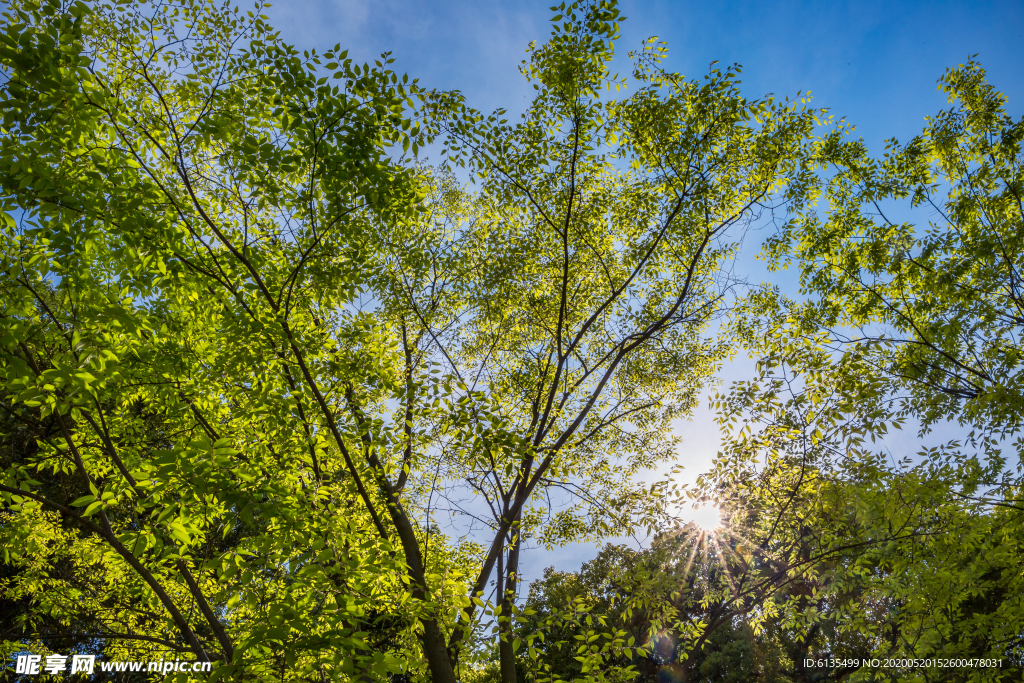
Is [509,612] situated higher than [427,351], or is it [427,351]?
[427,351]

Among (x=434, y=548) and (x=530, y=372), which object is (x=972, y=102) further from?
(x=434, y=548)

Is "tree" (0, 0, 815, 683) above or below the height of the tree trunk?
above

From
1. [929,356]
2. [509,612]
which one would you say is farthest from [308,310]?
[929,356]

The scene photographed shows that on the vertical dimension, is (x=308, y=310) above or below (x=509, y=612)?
above

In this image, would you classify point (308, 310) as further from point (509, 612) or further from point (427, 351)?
point (509, 612)

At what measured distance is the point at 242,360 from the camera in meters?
4.83

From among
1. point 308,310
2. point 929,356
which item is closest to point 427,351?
point 308,310

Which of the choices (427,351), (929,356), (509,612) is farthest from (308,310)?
(929,356)

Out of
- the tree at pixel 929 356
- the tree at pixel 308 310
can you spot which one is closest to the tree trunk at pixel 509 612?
the tree at pixel 308 310

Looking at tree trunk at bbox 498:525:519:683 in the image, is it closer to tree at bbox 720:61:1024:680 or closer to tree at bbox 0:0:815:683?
tree at bbox 0:0:815:683

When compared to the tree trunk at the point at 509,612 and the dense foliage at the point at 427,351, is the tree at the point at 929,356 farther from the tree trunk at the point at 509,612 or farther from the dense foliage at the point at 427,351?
the tree trunk at the point at 509,612

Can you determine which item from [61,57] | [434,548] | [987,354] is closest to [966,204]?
[987,354]

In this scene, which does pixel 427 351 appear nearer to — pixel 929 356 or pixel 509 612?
pixel 509 612

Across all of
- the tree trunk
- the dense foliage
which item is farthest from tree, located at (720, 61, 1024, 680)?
the tree trunk
